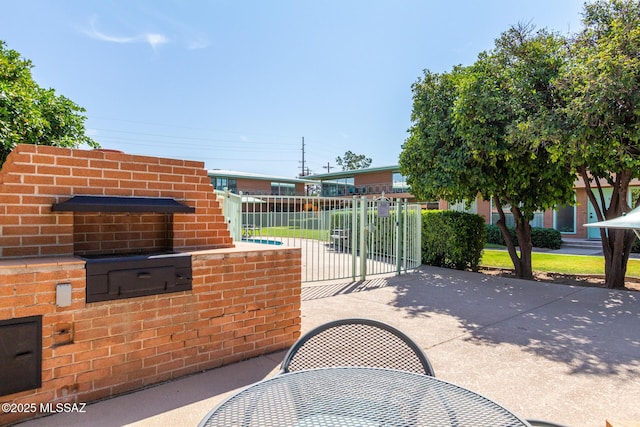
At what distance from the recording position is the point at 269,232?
24.7ft

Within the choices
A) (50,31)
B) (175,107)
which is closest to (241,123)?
(175,107)

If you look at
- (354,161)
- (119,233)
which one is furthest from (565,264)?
(354,161)

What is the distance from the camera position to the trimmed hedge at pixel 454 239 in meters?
9.02

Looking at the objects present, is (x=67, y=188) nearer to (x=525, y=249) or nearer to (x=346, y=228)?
(x=346, y=228)

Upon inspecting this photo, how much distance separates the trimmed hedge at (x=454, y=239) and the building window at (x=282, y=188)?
96.7 feet

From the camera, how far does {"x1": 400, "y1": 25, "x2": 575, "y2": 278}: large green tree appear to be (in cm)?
668

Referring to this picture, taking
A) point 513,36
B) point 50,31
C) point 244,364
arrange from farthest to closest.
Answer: point 50,31
point 513,36
point 244,364

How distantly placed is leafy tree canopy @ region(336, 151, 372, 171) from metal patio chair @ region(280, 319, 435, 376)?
81.4 metres

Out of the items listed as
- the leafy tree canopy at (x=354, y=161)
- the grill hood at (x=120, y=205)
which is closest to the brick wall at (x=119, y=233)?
the grill hood at (x=120, y=205)

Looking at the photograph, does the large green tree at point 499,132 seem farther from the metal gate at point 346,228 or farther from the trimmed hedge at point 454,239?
the metal gate at point 346,228

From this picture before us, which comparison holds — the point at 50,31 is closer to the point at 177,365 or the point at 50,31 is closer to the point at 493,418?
the point at 177,365

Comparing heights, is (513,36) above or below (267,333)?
above

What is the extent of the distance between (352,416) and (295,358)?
0.65m

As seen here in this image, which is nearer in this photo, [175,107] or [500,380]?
[500,380]
